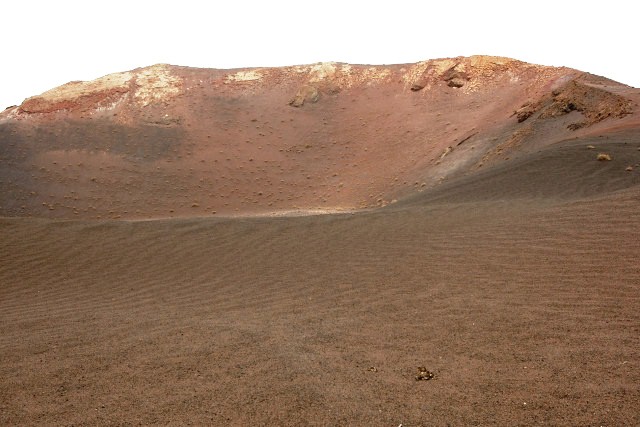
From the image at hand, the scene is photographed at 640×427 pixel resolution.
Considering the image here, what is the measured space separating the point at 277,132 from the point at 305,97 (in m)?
4.24

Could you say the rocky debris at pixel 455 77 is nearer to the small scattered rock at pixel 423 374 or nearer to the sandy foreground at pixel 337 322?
the sandy foreground at pixel 337 322

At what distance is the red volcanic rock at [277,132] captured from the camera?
24.7 meters

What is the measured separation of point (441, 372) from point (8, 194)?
27.4 metres

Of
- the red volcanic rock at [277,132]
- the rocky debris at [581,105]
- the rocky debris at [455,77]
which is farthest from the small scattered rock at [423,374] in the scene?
the rocky debris at [455,77]

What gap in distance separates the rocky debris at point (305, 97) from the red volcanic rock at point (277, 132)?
107 millimetres

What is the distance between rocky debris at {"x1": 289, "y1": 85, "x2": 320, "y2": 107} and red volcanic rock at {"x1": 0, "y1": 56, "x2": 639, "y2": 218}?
0.35 feet

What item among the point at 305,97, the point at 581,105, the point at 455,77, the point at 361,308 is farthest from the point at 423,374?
the point at 305,97

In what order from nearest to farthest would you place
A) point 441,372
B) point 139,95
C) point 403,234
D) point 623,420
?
point 623,420, point 441,372, point 403,234, point 139,95

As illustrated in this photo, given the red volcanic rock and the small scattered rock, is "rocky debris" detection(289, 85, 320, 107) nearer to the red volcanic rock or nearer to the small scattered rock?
the red volcanic rock

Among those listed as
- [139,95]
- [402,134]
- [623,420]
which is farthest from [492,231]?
[139,95]

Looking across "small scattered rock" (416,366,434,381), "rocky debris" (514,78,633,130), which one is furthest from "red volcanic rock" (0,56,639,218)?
"small scattered rock" (416,366,434,381)

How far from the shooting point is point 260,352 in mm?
5254

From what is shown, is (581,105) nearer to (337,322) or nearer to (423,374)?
(337,322)

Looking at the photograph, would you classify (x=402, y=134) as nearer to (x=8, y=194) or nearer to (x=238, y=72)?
(x=238, y=72)
